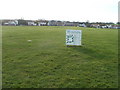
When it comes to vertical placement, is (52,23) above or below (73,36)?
above

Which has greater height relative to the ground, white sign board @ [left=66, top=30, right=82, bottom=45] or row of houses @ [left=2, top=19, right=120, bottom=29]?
row of houses @ [left=2, top=19, right=120, bottom=29]

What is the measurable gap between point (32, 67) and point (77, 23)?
76360 mm

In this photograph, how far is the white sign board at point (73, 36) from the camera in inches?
406

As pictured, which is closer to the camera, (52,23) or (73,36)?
(73,36)

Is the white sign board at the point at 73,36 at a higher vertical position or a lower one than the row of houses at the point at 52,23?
lower

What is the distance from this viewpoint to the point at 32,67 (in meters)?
5.83

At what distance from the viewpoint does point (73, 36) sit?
1036cm

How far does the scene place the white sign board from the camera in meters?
10.3

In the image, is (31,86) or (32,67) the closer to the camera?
(31,86)

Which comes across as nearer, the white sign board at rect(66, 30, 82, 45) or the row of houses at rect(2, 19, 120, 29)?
the white sign board at rect(66, 30, 82, 45)

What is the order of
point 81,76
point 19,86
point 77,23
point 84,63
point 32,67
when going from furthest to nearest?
point 77,23 → point 84,63 → point 32,67 → point 81,76 → point 19,86

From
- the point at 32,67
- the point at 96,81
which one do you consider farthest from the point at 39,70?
the point at 96,81

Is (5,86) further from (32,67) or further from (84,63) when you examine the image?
(84,63)

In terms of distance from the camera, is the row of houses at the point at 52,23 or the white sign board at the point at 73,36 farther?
the row of houses at the point at 52,23
